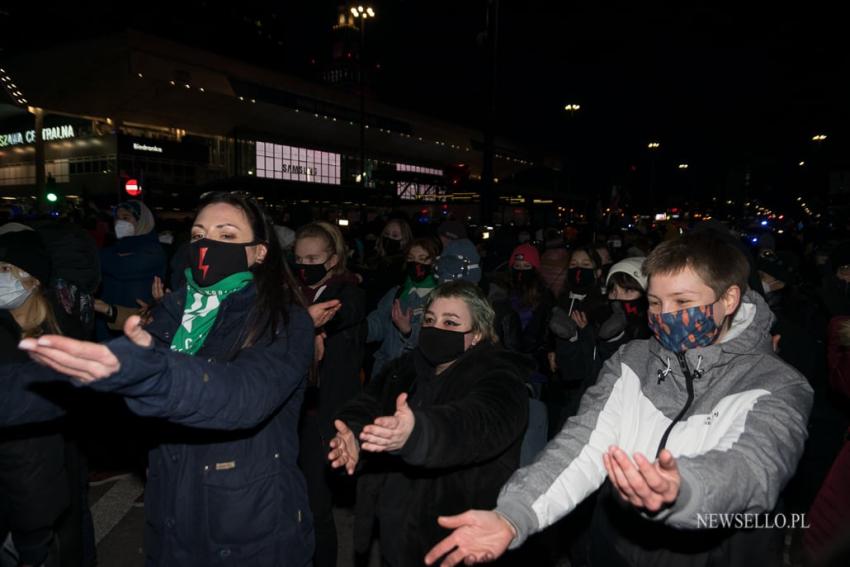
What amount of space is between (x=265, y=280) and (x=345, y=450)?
0.82 m

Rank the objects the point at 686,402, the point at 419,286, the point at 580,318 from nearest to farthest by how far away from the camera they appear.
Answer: the point at 686,402 → the point at 580,318 → the point at 419,286

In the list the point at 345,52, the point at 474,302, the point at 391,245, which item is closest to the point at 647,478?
the point at 474,302

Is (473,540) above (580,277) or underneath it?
underneath

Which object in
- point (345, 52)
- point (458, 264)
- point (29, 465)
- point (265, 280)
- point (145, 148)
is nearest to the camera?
point (265, 280)

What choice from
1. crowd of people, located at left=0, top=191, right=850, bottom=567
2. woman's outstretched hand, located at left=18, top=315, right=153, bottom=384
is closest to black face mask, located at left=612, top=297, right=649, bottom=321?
crowd of people, located at left=0, top=191, right=850, bottom=567

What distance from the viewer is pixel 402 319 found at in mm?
4359

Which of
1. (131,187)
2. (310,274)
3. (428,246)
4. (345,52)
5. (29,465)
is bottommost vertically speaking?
(29,465)

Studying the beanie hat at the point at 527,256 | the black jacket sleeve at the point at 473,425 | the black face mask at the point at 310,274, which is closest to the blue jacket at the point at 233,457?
the black jacket sleeve at the point at 473,425

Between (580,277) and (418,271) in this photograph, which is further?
(580,277)

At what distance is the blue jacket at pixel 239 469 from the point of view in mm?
2004

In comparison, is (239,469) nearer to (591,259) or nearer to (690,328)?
(690,328)

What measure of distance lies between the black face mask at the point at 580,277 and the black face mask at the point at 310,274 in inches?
106

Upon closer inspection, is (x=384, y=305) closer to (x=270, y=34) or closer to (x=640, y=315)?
(x=640, y=315)

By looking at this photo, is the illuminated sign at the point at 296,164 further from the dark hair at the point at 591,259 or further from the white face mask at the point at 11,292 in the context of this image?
the white face mask at the point at 11,292
